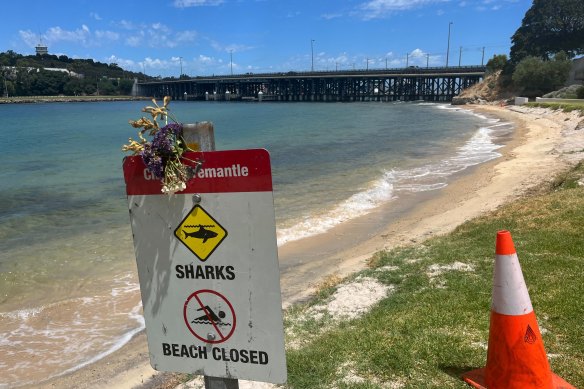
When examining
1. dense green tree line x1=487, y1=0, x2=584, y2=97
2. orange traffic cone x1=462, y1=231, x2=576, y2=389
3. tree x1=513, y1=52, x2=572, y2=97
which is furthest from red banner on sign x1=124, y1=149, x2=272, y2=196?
dense green tree line x1=487, y1=0, x2=584, y2=97

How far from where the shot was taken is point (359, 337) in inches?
184

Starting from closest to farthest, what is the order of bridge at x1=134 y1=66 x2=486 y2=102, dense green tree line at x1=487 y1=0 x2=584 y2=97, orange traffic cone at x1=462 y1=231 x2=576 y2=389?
orange traffic cone at x1=462 y1=231 x2=576 y2=389, dense green tree line at x1=487 y1=0 x2=584 y2=97, bridge at x1=134 y1=66 x2=486 y2=102

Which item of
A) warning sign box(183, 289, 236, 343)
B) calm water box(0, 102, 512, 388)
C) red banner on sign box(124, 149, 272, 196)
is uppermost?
red banner on sign box(124, 149, 272, 196)

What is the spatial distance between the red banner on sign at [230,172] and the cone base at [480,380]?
2.69 m

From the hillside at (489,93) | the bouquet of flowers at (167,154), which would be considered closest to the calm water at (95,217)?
the bouquet of flowers at (167,154)

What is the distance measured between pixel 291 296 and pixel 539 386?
4.88 metres

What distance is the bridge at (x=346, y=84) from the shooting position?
12900 centimetres

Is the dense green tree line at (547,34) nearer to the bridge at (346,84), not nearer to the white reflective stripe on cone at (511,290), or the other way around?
the bridge at (346,84)

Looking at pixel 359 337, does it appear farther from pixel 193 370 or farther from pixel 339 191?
pixel 339 191

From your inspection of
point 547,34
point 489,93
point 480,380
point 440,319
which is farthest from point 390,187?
point 547,34

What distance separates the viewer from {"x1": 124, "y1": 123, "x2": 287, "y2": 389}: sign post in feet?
6.49

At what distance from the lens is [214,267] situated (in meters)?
2.07

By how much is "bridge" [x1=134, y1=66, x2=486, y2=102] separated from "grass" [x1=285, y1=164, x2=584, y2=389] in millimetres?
115777

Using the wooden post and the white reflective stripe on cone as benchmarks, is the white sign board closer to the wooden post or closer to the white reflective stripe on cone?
the wooden post
